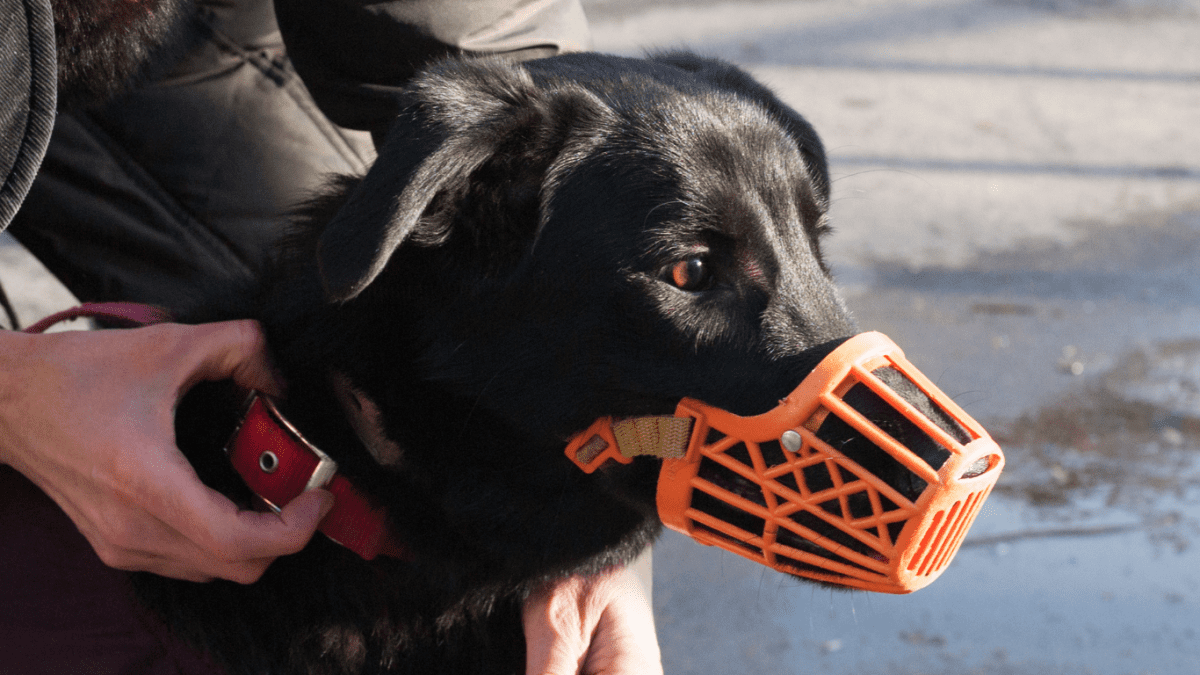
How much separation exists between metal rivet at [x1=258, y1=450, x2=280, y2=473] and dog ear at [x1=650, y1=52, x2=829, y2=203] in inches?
33.1

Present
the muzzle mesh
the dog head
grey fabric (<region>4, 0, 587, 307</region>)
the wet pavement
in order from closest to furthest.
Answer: the muzzle mesh < the dog head < grey fabric (<region>4, 0, 587, 307</region>) < the wet pavement

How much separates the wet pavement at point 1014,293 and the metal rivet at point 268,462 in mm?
1290

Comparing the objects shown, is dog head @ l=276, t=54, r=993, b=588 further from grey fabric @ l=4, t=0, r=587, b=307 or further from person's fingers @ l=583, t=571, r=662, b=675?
grey fabric @ l=4, t=0, r=587, b=307

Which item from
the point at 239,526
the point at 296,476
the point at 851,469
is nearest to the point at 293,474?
the point at 296,476

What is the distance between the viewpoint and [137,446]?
1.33 metres

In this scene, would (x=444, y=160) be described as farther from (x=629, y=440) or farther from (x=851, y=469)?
(x=851, y=469)

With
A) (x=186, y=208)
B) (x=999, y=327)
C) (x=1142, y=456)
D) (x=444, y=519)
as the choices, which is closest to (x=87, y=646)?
(x=444, y=519)

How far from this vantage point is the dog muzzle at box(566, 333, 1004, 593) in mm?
1186

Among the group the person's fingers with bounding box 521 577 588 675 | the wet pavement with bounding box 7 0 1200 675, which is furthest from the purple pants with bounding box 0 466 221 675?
the wet pavement with bounding box 7 0 1200 675

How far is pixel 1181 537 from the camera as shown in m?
2.72

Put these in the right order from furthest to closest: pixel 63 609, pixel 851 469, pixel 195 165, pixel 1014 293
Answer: pixel 1014 293
pixel 195 165
pixel 63 609
pixel 851 469

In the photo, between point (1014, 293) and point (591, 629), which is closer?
point (591, 629)

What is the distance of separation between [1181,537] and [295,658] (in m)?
2.29

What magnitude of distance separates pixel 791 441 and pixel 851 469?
3.0 inches
